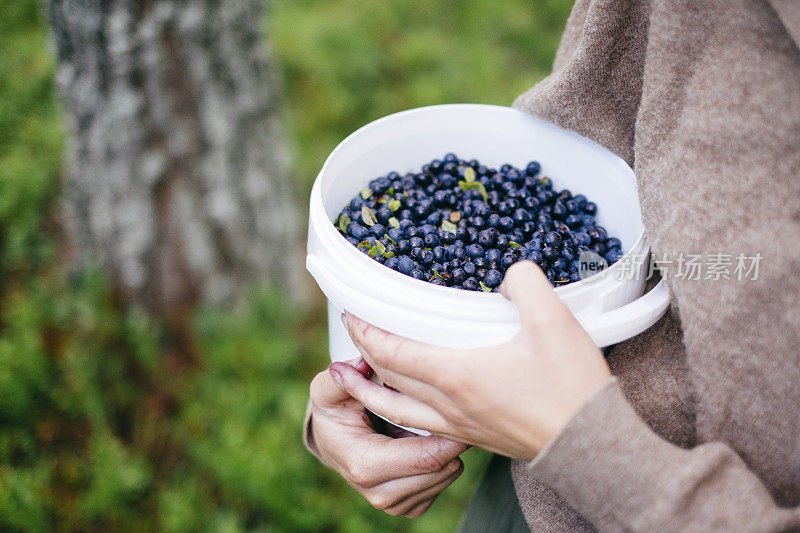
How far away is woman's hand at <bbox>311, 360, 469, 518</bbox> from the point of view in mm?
912

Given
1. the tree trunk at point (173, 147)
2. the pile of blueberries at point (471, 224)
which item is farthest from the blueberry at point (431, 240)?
the tree trunk at point (173, 147)

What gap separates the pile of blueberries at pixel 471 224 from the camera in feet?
3.09

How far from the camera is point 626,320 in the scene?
787 millimetres

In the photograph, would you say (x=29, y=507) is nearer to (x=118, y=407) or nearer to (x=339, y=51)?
(x=118, y=407)

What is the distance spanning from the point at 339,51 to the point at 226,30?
4.20 ft

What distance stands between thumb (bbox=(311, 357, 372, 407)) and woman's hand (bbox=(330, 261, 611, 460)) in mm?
169

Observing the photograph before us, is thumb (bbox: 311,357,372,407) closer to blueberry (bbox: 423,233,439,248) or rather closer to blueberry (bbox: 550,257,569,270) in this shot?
blueberry (bbox: 423,233,439,248)

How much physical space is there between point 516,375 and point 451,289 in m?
0.15

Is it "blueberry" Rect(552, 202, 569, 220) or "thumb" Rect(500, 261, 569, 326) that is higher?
"thumb" Rect(500, 261, 569, 326)

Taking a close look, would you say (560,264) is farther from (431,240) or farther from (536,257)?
(431,240)

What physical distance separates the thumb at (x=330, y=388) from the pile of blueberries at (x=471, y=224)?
0.56 ft

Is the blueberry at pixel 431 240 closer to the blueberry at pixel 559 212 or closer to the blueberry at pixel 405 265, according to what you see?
the blueberry at pixel 405 265

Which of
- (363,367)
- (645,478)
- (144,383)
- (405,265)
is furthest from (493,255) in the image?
(144,383)

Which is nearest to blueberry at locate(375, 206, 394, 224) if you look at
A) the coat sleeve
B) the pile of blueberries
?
the pile of blueberries
